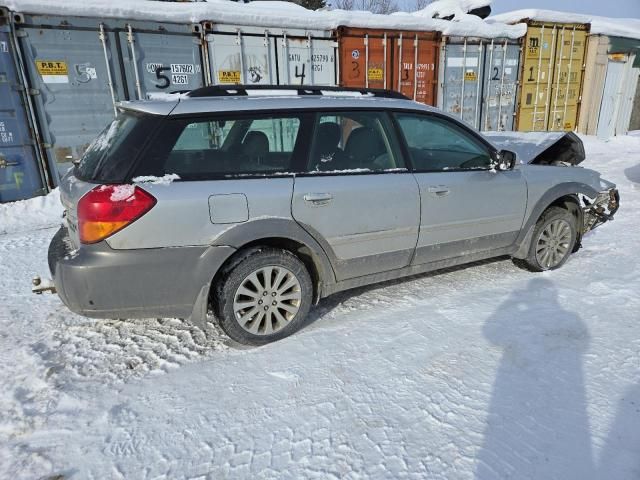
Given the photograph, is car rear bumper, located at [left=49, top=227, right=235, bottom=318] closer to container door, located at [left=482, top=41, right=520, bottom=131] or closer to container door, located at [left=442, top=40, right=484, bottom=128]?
container door, located at [left=442, top=40, right=484, bottom=128]

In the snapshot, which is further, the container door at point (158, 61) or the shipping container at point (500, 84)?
the shipping container at point (500, 84)

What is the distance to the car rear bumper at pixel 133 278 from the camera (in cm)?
245

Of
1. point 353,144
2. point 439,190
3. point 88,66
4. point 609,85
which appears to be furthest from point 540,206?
point 609,85

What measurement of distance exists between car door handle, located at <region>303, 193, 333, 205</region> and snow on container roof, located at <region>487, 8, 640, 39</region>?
1029 cm

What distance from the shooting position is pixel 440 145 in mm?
3676

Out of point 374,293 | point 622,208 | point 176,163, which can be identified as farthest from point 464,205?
point 622,208

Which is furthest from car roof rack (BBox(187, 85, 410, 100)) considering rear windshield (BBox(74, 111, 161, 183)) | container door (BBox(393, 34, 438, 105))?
container door (BBox(393, 34, 438, 105))

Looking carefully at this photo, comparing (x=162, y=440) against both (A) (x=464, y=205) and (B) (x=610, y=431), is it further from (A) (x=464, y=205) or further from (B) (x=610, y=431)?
(A) (x=464, y=205)

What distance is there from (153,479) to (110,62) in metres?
6.66

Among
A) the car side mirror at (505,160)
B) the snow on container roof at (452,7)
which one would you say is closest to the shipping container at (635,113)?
the snow on container roof at (452,7)

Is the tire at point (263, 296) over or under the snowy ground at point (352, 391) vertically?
over

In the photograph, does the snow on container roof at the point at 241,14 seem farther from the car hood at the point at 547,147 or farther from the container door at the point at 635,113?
the container door at the point at 635,113

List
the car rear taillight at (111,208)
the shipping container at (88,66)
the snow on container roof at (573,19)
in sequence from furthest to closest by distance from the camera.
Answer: the snow on container roof at (573,19), the shipping container at (88,66), the car rear taillight at (111,208)

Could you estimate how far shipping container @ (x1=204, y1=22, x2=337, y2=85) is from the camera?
24.5 ft
